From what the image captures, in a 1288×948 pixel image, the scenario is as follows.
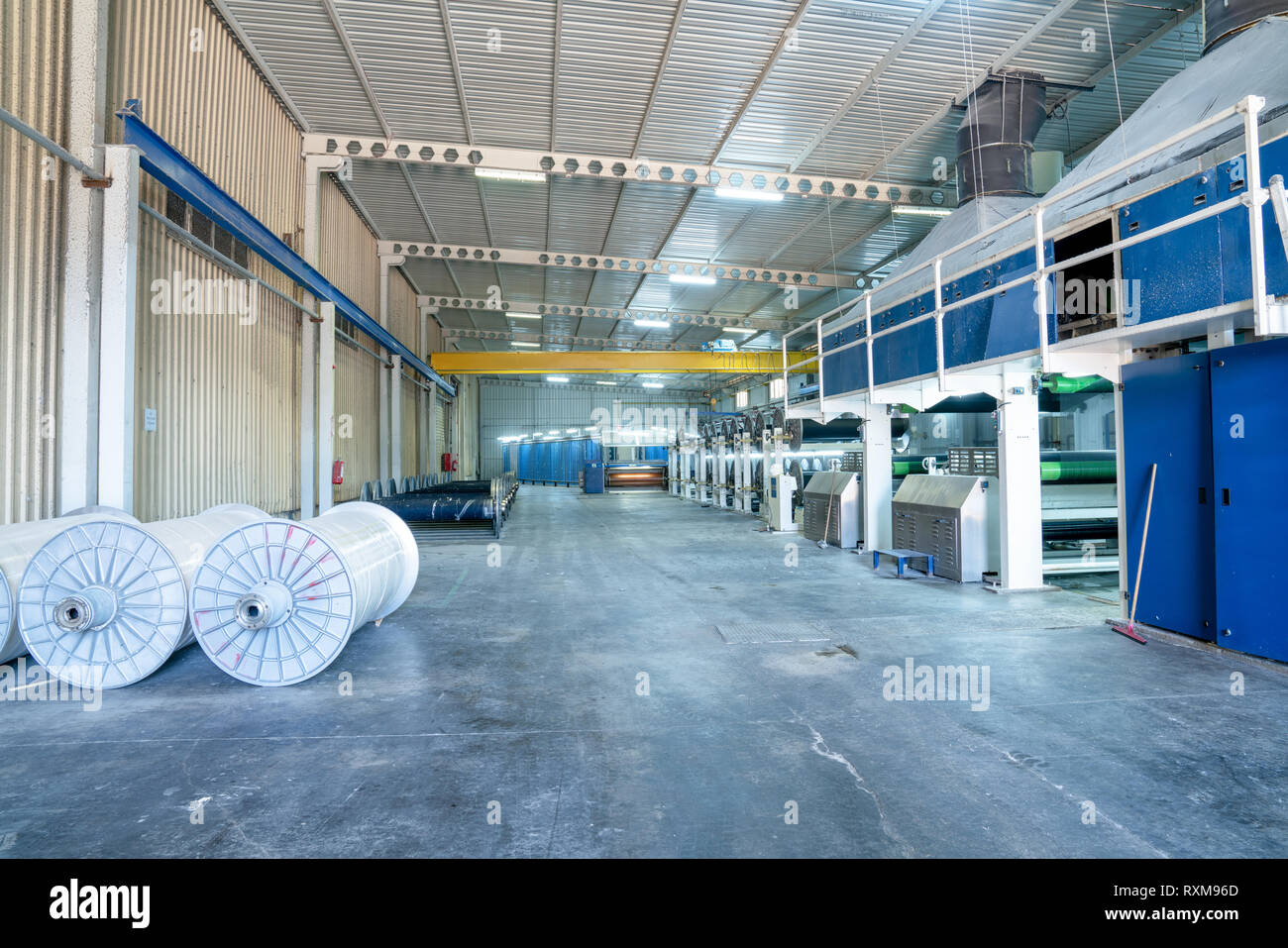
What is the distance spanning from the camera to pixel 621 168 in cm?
1373

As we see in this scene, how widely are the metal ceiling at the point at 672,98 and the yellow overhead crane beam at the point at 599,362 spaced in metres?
5.73

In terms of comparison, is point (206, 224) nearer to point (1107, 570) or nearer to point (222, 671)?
point (222, 671)

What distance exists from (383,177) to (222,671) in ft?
42.0

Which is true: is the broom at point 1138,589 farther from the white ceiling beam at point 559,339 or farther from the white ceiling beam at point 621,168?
the white ceiling beam at point 559,339

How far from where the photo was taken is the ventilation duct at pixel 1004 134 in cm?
911

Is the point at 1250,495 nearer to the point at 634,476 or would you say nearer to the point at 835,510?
the point at 835,510

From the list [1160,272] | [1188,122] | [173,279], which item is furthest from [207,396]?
[1188,122]

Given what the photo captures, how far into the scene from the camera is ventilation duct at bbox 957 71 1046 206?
29.9 feet

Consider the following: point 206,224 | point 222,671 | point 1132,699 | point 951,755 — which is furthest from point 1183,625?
point 206,224

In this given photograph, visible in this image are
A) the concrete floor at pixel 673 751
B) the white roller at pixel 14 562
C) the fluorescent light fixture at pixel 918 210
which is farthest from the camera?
the fluorescent light fixture at pixel 918 210

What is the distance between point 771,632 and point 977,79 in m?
10.1

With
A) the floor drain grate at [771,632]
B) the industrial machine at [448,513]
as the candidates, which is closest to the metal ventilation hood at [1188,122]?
the floor drain grate at [771,632]

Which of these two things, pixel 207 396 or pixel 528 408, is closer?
pixel 207 396
